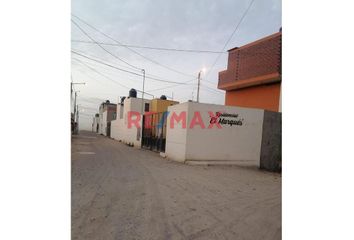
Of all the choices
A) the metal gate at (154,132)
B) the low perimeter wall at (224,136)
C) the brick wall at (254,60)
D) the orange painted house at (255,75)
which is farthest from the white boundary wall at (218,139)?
the brick wall at (254,60)

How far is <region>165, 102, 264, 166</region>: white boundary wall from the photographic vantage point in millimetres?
10586

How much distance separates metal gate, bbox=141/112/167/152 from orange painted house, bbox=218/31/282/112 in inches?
Result: 239

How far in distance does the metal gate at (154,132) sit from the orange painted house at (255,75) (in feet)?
19.9

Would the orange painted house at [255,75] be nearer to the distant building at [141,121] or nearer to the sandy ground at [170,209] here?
the distant building at [141,121]

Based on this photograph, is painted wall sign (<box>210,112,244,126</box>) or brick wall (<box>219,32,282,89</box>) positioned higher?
brick wall (<box>219,32,282,89</box>)

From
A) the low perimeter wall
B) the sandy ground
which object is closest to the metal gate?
the low perimeter wall

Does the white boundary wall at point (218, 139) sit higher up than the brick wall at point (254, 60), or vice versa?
the brick wall at point (254, 60)

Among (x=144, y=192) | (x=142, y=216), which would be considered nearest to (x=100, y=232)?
(x=142, y=216)

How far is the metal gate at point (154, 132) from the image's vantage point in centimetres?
1470

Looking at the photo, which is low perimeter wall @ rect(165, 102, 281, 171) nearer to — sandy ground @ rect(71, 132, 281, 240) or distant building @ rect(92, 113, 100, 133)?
sandy ground @ rect(71, 132, 281, 240)
